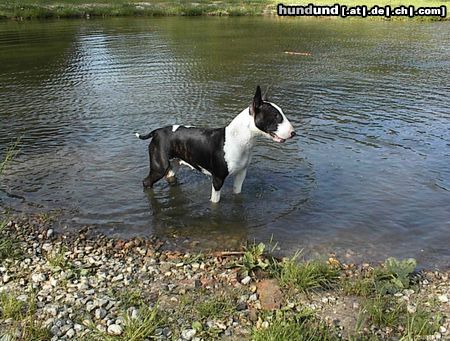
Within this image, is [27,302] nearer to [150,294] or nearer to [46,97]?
[150,294]

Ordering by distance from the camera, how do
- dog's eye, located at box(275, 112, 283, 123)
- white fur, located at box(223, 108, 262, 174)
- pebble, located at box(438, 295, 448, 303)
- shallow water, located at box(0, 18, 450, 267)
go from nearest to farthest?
pebble, located at box(438, 295, 448, 303) → dog's eye, located at box(275, 112, 283, 123) → white fur, located at box(223, 108, 262, 174) → shallow water, located at box(0, 18, 450, 267)

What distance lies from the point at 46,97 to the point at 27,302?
12.9m

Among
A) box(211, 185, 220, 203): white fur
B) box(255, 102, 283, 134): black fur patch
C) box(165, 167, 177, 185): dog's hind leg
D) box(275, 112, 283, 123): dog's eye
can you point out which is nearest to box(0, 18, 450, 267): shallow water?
box(211, 185, 220, 203): white fur

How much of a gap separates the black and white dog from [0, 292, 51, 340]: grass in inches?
155

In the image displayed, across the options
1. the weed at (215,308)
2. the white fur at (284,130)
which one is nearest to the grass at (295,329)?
the weed at (215,308)

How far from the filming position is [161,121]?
47.1 ft

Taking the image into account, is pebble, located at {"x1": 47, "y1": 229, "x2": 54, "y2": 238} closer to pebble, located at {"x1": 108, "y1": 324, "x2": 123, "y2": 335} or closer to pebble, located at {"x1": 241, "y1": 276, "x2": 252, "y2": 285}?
pebble, located at {"x1": 108, "y1": 324, "x2": 123, "y2": 335}

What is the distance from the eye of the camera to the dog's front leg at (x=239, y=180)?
9.07 m

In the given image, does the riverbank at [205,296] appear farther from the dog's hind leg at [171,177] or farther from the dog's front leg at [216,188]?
the dog's hind leg at [171,177]

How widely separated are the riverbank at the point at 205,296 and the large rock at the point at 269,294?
0.01 m

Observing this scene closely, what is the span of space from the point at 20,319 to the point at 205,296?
91.6 inches

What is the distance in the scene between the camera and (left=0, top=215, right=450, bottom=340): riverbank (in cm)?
532

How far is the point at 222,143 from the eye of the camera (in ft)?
27.3

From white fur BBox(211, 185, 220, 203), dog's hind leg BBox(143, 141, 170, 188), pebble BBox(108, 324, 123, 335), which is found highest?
dog's hind leg BBox(143, 141, 170, 188)
